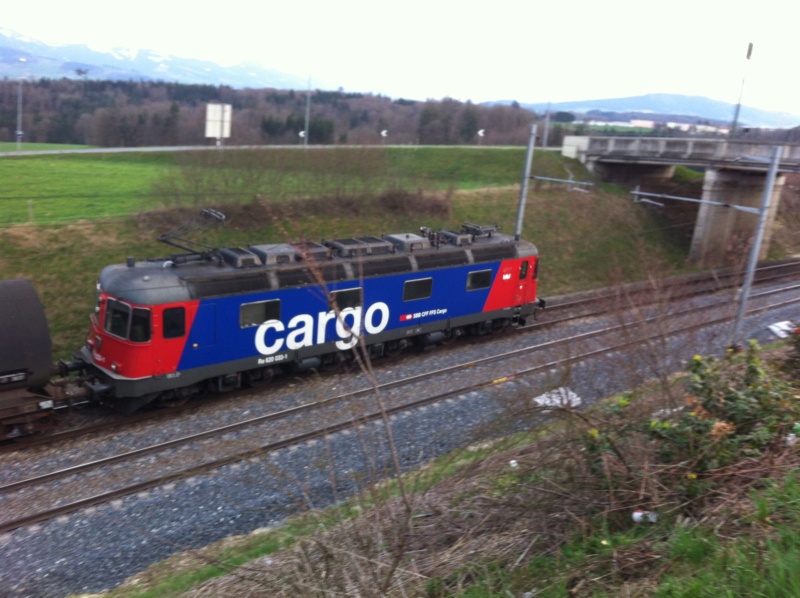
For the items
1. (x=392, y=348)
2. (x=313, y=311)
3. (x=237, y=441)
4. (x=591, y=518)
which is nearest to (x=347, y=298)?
(x=313, y=311)

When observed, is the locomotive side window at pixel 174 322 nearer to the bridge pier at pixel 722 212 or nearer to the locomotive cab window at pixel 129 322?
the locomotive cab window at pixel 129 322

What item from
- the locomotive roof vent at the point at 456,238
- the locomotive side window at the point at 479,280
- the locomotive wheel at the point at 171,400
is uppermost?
the locomotive roof vent at the point at 456,238

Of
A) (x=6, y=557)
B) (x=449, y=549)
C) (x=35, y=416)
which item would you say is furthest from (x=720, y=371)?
(x=35, y=416)

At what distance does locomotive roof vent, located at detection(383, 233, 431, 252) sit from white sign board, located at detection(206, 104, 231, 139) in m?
→ 7.70

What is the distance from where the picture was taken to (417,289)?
1720cm

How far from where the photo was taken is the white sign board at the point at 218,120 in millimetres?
21250

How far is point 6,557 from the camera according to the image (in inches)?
354

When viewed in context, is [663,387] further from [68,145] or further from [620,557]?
[68,145]

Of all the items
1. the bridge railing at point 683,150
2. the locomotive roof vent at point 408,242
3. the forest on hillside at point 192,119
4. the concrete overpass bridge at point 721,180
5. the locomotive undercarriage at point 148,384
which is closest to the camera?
the locomotive undercarriage at point 148,384

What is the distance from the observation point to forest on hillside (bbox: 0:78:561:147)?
31.9 m

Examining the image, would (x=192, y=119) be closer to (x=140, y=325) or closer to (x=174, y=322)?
(x=174, y=322)

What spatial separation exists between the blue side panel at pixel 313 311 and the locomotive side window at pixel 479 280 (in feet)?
0.41

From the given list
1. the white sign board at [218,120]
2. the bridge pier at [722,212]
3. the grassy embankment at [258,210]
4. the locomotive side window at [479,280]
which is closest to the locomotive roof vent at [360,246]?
the grassy embankment at [258,210]

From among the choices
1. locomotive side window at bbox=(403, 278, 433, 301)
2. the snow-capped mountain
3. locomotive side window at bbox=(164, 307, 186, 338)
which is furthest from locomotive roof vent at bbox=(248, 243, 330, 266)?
the snow-capped mountain
